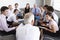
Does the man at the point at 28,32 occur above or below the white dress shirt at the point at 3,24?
above

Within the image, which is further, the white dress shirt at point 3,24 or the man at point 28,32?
the white dress shirt at point 3,24

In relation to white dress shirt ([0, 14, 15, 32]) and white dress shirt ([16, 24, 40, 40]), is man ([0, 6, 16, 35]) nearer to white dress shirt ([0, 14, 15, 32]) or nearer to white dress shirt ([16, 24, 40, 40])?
white dress shirt ([0, 14, 15, 32])

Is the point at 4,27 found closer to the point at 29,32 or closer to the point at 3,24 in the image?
the point at 3,24

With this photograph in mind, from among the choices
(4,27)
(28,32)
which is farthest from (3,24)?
(28,32)

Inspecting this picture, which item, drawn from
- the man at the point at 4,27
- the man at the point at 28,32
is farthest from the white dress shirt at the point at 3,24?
the man at the point at 28,32

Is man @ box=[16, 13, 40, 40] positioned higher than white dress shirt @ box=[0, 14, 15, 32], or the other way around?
man @ box=[16, 13, 40, 40]

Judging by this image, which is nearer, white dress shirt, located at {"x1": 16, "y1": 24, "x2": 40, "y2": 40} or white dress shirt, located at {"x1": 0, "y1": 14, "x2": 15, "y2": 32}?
white dress shirt, located at {"x1": 16, "y1": 24, "x2": 40, "y2": 40}

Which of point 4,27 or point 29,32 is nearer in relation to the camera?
point 29,32

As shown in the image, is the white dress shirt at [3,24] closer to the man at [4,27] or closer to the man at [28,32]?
the man at [4,27]

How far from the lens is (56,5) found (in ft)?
26.8

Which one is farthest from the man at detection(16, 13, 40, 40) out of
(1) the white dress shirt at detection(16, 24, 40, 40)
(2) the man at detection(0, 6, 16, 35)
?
(2) the man at detection(0, 6, 16, 35)

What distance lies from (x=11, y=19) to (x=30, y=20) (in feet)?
8.34

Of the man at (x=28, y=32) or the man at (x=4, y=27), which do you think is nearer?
the man at (x=28, y=32)

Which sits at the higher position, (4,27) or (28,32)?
(28,32)
